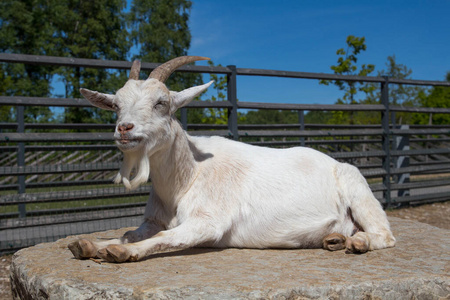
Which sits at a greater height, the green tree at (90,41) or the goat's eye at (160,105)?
the green tree at (90,41)

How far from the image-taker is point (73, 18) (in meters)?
29.0

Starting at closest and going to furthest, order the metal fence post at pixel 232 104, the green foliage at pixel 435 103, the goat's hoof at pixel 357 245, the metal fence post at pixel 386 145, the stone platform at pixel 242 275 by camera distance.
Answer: the stone platform at pixel 242 275
the goat's hoof at pixel 357 245
the metal fence post at pixel 232 104
the metal fence post at pixel 386 145
the green foliage at pixel 435 103

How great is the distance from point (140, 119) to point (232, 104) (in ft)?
10.4

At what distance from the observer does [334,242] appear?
321 cm

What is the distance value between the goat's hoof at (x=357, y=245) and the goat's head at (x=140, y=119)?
1461mm

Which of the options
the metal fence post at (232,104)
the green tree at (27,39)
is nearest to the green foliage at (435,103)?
the green tree at (27,39)

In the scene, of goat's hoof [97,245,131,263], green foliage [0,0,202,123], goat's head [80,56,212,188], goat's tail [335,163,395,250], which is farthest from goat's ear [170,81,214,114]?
green foliage [0,0,202,123]

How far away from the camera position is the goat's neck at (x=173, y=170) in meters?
3.15

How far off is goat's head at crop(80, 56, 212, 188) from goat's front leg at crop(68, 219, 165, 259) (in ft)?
1.46

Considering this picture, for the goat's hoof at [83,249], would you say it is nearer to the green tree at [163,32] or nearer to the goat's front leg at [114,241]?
the goat's front leg at [114,241]

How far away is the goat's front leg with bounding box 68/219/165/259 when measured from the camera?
2781 millimetres

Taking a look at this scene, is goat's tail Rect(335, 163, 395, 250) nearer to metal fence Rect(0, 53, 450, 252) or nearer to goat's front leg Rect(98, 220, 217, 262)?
goat's front leg Rect(98, 220, 217, 262)

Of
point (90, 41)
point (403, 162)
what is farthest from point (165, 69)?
point (90, 41)

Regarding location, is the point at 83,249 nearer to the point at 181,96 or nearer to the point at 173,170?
the point at 173,170
